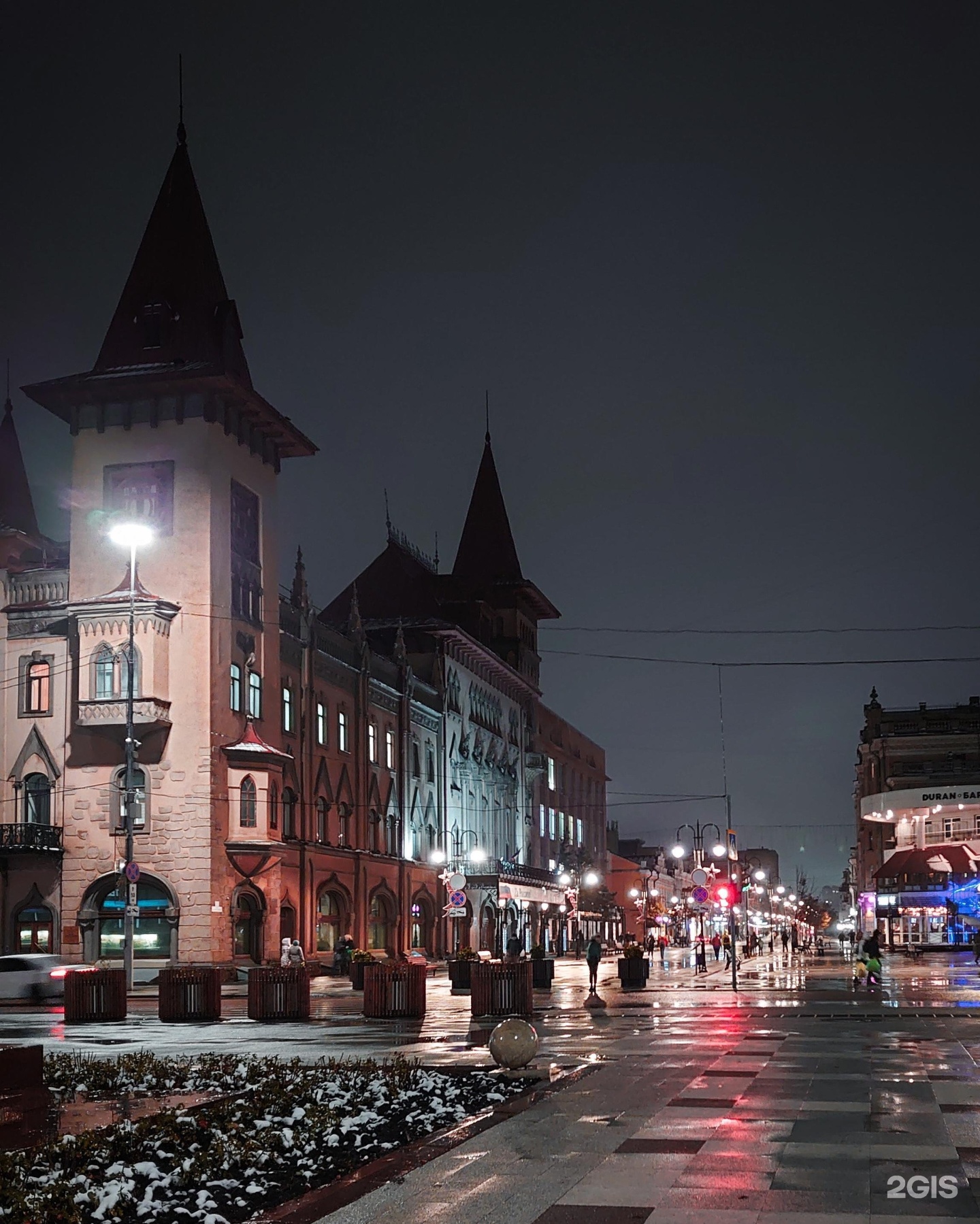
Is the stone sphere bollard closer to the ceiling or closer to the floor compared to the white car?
closer to the ceiling

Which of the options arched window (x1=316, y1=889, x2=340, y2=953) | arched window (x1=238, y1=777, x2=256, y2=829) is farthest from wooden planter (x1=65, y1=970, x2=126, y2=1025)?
arched window (x1=316, y1=889, x2=340, y2=953)

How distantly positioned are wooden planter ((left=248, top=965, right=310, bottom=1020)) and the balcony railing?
22788 mm

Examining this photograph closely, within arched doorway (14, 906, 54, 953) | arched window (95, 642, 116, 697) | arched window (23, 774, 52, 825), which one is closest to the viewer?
arched window (95, 642, 116, 697)

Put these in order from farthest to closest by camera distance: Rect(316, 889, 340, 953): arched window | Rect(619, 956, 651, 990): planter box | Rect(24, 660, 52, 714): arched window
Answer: Rect(316, 889, 340, 953): arched window < Rect(24, 660, 52, 714): arched window < Rect(619, 956, 651, 990): planter box

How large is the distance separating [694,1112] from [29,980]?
93.5ft

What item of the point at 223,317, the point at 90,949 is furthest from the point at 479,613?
the point at 90,949

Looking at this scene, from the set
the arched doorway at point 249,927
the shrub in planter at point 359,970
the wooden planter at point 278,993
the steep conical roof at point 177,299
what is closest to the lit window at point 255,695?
the arched doorway at point 249,927

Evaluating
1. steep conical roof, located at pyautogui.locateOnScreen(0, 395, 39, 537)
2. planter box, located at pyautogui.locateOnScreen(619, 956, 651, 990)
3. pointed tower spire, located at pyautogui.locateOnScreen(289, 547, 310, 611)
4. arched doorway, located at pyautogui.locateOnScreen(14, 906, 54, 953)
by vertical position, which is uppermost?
steep conical roof, located at pyautogui.locateOnScreen(0, 395, 39, 537)

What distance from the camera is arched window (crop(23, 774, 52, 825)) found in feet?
168

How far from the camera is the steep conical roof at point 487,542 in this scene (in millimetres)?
103625

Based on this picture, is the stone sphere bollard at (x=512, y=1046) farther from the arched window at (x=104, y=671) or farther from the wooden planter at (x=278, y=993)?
the arched window at (x=104, y=671)

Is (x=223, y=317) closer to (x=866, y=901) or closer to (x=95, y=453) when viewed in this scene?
(x=95, y=453)

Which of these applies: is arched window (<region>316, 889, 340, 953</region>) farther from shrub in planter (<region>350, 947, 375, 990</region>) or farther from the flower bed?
the flower bed

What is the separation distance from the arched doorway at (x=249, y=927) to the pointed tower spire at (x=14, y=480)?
959 inches
